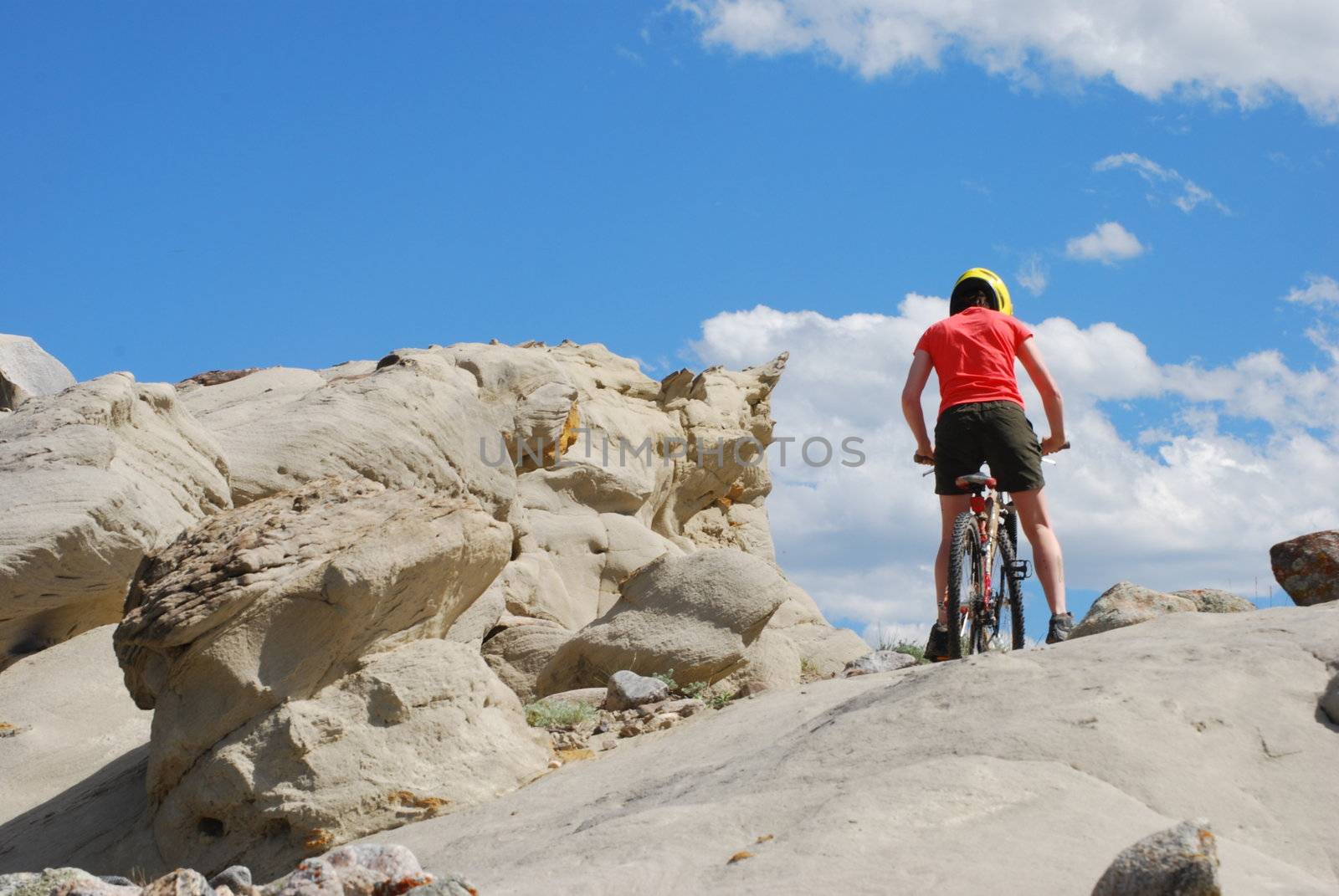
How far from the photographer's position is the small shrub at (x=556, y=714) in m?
8.25

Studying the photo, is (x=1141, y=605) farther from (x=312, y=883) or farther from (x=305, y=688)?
(x=312, y=883)

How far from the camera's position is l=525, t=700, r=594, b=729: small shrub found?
27.1 feet

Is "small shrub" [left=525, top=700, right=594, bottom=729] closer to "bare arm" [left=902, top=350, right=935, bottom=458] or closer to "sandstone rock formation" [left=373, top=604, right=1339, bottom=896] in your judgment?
"sandstone rock formation" [left=373, top=604, right=1339, bottom=896]

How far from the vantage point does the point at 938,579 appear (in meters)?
7.12

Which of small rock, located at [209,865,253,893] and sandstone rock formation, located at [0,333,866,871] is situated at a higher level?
sandstone rock formation, located at [0,333,866,871]

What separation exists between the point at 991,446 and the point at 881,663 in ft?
6.34

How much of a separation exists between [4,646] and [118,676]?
871 millimetres

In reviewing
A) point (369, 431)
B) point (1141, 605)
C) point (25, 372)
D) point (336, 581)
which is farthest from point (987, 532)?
point (25, 372)

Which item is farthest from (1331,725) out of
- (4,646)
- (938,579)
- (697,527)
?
(697,527)

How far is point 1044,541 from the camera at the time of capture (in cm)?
711

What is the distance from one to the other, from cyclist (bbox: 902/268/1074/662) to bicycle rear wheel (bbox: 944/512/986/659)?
77 millimetres

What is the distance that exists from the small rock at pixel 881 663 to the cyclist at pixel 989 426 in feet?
3.85

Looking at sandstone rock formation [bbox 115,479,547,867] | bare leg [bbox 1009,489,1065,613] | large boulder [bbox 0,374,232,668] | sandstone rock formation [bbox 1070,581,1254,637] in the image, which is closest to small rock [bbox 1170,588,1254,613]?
sandstone rock formation [bbox 1070,581,1254,637]

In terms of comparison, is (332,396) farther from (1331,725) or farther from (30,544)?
(1331,725)
